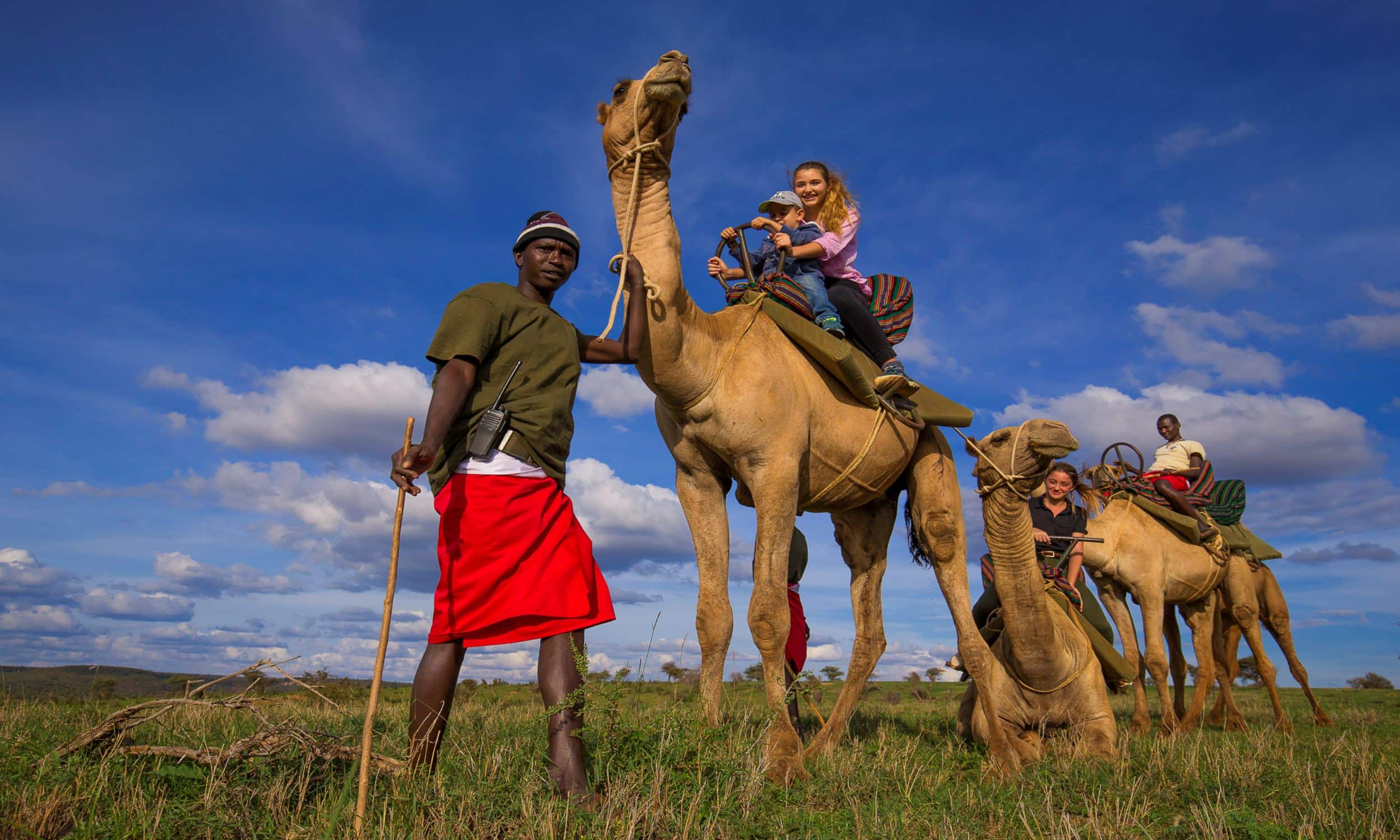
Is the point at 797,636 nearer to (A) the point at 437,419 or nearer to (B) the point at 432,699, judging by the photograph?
(B) the point at 432,699

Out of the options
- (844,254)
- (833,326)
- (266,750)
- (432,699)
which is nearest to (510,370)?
(432,699)

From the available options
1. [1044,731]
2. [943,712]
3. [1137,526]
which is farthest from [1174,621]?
[1044,731]

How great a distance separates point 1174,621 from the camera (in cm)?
1370

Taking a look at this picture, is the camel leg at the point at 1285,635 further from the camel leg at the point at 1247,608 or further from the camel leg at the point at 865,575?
the camel leg at the point at 865,575

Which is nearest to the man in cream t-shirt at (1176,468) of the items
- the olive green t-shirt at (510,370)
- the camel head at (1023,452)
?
the camel head at (1023,452)

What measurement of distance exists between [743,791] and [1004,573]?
134 inches

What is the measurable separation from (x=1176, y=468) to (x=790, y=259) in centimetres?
1027

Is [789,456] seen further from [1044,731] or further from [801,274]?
[1044,731]

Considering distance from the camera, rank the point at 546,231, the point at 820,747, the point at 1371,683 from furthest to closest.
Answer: the point at 1371,683, the point at 820,747, the point at 546,231

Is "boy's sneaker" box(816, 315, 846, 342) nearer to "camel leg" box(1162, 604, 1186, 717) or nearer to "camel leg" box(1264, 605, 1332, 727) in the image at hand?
"camel leg" box(1162, 604, 1186, 717)

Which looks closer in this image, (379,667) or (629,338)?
(379,667)

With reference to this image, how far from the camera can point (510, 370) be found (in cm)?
352

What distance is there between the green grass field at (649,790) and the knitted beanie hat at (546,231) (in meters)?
1.98

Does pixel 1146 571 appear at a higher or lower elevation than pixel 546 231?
lower
